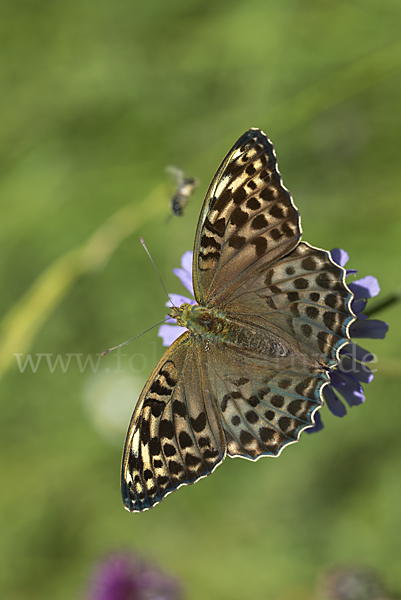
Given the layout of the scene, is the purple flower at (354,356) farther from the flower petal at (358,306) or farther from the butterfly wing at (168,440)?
the butterfly wing at (168,440)

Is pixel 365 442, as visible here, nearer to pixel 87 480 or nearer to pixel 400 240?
pixel 400 240

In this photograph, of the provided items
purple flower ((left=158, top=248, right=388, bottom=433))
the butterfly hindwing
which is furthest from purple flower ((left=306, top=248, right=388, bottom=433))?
the butterfly hindwing

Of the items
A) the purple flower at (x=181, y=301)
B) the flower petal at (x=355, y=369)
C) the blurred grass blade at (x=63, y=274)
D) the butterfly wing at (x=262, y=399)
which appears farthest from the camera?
the blurred grass blade at (x=63, y=274)

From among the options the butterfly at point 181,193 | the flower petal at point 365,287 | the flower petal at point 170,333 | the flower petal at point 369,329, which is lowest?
the flower petal at point 369,329

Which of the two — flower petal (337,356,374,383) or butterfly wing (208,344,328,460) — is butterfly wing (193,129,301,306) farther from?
flower petal (337,356,374,383)

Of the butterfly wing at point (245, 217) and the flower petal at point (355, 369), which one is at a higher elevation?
the butterfly wing at point (245, 217)

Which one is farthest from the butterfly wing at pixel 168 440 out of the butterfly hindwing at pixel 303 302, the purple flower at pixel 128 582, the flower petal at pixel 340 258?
the purple flower at pixel 128 582

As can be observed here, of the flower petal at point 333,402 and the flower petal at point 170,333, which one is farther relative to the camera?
the flower petal at point 170,333
